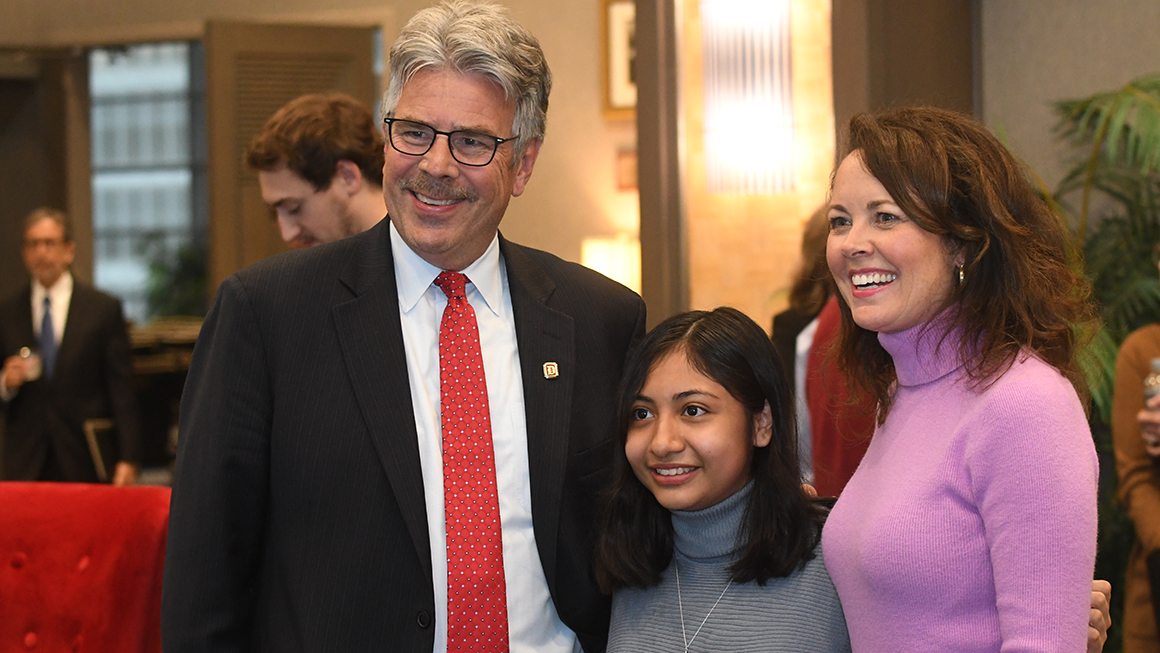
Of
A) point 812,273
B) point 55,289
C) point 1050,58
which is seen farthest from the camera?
point 55,289

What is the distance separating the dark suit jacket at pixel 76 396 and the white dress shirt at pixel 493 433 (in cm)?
385

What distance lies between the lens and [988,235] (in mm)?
1394

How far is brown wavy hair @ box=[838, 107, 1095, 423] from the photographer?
1.38 m

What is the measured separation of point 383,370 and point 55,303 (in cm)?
438

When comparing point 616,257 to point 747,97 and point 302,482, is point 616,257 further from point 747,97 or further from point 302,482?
point 302,482

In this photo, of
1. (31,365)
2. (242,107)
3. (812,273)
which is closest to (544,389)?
(812,273)

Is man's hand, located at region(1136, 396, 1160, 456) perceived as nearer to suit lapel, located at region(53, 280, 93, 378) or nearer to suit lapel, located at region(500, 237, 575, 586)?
suit lapel, located at region(500, 237, 575, 586)

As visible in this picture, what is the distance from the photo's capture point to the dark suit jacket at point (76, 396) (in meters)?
5.09

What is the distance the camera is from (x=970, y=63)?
4324mm

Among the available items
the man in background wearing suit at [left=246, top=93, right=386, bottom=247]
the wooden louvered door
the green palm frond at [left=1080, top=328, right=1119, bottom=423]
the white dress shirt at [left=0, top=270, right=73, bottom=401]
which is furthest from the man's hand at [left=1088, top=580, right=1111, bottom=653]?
the wooden louvered door

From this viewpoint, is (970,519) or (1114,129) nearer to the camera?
(970,519)

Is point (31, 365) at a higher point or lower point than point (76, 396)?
higher

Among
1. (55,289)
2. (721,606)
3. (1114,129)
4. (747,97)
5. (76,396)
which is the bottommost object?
(721,606)

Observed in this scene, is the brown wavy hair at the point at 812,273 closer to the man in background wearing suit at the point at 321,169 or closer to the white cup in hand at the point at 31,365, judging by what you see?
the man in background wearing suit at the point at 321,169
